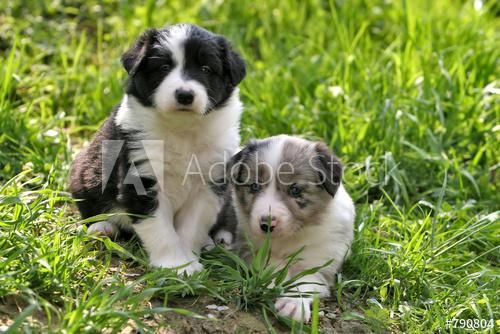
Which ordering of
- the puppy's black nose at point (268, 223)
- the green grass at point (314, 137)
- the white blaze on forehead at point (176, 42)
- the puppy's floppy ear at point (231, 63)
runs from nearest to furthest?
the green grass at point (314, 137), the puppy's black nose at point (268, 223), the white blaze on forehead at point (176, 42), the puppy's floppy ear at point (231, 63)

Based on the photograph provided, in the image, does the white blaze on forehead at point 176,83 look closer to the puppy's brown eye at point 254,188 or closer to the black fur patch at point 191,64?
the black fur patch at point 191,64

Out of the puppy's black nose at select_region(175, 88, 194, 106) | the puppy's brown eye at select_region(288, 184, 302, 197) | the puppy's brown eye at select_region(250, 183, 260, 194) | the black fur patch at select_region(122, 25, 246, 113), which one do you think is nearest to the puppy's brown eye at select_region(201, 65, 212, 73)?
the black fur patch at select_region(122, 25, 246, 113)

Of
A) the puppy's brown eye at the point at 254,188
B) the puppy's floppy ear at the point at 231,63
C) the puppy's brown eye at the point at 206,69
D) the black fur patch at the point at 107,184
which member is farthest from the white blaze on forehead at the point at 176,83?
the puppy's brown eye at the point at 254,188

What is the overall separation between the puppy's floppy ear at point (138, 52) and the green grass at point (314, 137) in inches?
37.6

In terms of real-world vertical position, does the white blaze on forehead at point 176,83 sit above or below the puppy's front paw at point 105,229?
above

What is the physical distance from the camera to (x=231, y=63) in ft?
16.3

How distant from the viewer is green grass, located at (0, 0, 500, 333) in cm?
434

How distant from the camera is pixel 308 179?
4.79 metres

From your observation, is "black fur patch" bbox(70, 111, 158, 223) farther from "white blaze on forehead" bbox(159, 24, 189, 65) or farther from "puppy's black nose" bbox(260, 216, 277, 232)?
"puppy's black nose" bbox(260, 216, 277, 232)

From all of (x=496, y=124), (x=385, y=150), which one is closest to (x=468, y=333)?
(x=385, y=150)

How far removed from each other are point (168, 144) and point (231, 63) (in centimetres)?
65

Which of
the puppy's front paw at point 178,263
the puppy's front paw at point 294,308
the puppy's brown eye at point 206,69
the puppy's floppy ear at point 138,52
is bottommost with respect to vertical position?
the puppy's front paw at point 294,308

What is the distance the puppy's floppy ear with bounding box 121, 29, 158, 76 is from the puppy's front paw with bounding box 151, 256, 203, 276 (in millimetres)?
1155

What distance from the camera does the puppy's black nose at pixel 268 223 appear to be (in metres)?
4.50
